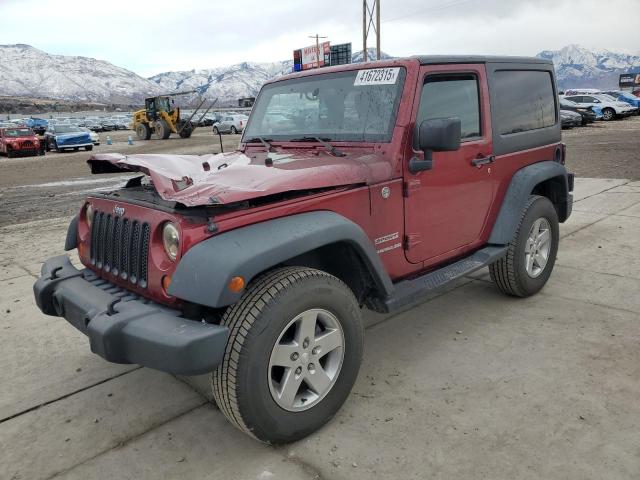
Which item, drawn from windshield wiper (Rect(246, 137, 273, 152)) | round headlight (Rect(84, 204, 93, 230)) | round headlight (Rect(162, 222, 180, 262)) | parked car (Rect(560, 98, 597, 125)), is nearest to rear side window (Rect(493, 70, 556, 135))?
windshield wiper (Rect(246, 137, 273, 152))

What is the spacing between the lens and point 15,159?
22391 millimetres

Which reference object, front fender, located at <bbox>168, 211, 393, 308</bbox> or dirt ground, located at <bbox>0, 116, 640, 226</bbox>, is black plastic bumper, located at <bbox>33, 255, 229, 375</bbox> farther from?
dirt ground, located at <bbox>0, 116, 640, 226</bbox>

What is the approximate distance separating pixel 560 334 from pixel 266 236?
2.38 m

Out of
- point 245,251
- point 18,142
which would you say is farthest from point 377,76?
point 18,142

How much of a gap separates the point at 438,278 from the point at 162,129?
29.9 meters

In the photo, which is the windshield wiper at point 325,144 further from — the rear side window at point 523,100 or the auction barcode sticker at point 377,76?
the rear side window at point 523,100

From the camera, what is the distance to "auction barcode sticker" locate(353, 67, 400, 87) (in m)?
3.23

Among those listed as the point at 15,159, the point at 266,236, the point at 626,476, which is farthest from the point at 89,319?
the point at 15,159

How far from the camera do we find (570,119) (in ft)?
79.6

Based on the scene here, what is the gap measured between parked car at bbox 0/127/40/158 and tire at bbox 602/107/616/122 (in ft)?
93.4

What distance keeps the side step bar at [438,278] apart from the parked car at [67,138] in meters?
24.9

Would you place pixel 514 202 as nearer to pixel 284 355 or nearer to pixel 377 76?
pixel 377 76

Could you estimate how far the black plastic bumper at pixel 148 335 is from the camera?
213 cm

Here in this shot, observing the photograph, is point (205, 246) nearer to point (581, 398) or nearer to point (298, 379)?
point (298, 379)
